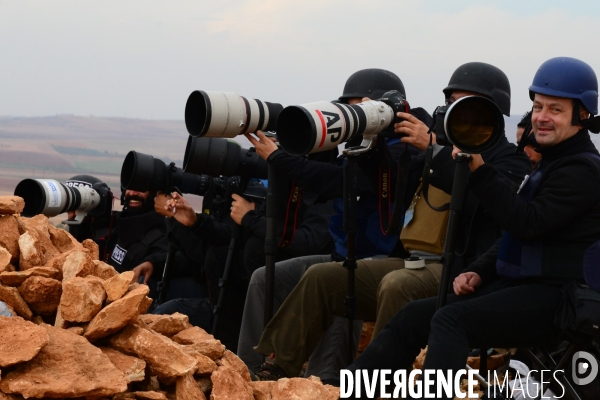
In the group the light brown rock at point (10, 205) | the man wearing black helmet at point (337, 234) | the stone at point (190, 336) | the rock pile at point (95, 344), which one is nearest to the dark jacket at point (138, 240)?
the man wearing black helmet at point (337, 234)

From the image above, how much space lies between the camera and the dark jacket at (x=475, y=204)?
154 inches

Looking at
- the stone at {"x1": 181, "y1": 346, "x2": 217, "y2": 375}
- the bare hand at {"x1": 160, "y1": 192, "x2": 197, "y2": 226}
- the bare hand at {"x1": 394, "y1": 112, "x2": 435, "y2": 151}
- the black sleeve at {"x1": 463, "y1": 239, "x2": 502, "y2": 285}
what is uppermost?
the bare hand at {"x1": 394, "y1": 112, "x2": 435, "y2": 151}

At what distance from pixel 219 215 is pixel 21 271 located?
214 cm

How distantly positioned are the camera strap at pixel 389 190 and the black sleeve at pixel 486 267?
567mm

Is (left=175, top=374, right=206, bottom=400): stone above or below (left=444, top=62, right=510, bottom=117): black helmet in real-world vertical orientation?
below

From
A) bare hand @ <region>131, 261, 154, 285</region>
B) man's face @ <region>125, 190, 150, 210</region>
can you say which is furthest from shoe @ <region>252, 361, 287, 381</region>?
man's face @ <region>125, 190, 150, 210</region>

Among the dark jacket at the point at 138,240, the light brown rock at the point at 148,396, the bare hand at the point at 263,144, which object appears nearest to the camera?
the light brown rock at the point at 148,396

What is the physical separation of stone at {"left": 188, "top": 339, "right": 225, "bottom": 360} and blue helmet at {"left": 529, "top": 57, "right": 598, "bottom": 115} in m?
1.55

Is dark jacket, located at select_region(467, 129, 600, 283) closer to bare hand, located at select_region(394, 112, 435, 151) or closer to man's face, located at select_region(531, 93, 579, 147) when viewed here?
man's face, located at select_region(531, 93, 579, 147)

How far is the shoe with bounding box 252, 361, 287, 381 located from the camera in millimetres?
4258

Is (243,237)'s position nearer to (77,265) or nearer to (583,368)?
(77,265)

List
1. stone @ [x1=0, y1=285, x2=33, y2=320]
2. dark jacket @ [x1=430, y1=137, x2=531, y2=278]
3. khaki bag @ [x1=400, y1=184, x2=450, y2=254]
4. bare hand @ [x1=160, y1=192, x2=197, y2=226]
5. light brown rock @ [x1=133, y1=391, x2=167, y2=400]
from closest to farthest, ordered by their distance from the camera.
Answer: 1. light brown rock @ [x1=133, y1=391, x2=167, y2=400]
2. stone @ [x1=0, y1=285, x2=33, y2=320]
3. dark jacket @ [x1=430, y1=137, x2=531, y2=278]
4. khaki bag @ [x1=400, y1=184, x2=450, y2=254]
5. bare hand @ [x1=160, y1=192, x2=197, y2=226]

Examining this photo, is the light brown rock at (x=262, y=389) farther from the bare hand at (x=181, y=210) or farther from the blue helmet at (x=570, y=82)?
the bare hand at (x=181, y=210)

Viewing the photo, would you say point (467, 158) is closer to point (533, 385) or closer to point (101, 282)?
point (533, 385)
